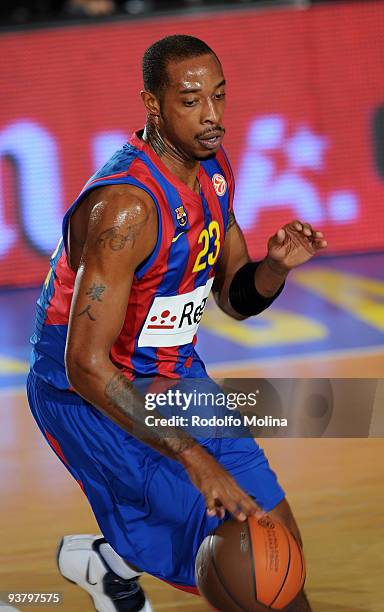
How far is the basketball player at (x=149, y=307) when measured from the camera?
131 inches

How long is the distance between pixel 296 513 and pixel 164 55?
7.47 feet

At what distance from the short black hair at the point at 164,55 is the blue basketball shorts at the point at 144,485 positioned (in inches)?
38.6

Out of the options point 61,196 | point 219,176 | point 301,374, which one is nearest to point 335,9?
point 61,196

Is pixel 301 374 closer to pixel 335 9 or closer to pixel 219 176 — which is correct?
pixel 219 176

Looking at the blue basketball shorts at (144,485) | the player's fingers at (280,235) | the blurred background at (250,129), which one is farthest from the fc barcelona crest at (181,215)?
the blurred background at (250,129)

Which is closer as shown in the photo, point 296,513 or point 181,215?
point 181,215

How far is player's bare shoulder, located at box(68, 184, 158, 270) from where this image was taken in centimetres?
335

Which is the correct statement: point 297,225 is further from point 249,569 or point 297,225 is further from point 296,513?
point 296,513

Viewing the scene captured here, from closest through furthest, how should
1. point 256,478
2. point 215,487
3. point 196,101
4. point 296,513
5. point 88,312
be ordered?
1. point 215,487
2. point 88,312
3. point 196,101
4. point 256,478
5. point 296,513

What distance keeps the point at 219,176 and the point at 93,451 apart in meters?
0.96

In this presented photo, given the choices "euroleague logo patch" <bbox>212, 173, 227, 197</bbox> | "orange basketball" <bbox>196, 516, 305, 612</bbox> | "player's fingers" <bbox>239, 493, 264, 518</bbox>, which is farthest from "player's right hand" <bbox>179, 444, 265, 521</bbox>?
"euroleague logo patch" <bbox>212, 173, 227, 197</bbox>

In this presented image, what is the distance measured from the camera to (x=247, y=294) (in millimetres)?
4090

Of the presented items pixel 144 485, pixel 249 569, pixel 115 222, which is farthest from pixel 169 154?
pixel 249 569

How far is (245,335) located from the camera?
765 centimetres
